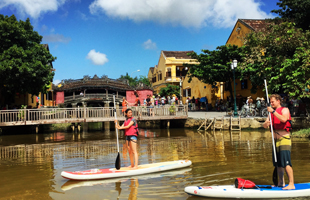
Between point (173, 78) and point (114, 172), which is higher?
point (173, 78)

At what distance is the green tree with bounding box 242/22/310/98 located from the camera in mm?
15203

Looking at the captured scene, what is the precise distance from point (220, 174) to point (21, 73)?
1693 centimetres

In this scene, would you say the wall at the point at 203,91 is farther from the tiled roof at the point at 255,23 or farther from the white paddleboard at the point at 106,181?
the white paddleboard at the point at 106,181

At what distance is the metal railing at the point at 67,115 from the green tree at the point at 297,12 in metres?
12.2

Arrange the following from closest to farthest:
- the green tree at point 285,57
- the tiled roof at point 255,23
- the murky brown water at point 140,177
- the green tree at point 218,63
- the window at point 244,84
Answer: the murky brown water at point 140,177
the green tree at point 285,57
the green tree at point 218,63
the window at point 244,84
the tiled roof at point 255,23

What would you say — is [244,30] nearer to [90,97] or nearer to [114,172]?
[90,97]

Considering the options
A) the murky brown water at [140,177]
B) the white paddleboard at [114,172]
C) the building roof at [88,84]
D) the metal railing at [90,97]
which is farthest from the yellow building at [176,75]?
the white paddleboard at [114,172]

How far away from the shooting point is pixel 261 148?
11242 millimetres

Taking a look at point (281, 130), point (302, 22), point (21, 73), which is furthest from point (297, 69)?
point (21, 73)

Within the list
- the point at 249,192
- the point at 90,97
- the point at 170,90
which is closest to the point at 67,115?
the point at 249,192

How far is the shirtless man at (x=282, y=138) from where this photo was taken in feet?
17.1

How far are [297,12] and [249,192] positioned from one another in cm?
2020

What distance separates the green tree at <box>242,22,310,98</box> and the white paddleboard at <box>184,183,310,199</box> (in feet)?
36.9

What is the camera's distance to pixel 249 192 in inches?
208
